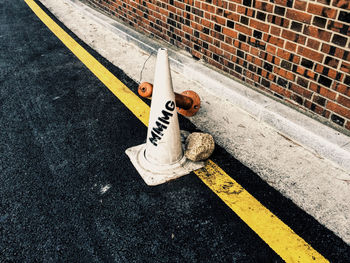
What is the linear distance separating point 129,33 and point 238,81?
89.7 inches

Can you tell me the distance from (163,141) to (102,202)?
63 cm

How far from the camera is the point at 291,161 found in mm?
2406

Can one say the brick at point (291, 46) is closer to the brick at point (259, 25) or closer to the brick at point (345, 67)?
the brick at point (259, 25)

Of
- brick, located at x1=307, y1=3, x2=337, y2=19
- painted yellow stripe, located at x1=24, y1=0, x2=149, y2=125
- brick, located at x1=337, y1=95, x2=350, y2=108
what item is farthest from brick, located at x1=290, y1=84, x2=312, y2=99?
painted yellow stripe, located at x1=24, y1=0, x2=149, y2=125

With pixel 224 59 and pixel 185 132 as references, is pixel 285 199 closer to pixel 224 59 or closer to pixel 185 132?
pixel 185 132

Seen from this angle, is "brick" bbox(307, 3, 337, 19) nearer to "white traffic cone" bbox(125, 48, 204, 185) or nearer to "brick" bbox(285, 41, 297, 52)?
"brick" bbox(285, 41, 297, 52)

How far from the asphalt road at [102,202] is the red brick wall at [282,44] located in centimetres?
89

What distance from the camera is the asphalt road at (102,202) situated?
1826mm

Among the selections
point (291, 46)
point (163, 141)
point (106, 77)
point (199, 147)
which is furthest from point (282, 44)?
point (106, 77)

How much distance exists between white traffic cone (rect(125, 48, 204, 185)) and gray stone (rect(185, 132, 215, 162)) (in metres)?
0.06

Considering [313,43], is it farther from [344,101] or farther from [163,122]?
[163,122]

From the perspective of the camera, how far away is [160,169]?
241cm

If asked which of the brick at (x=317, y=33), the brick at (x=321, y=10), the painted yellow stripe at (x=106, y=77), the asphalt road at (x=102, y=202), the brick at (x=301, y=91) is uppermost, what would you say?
the brick at (x=321, y=10)

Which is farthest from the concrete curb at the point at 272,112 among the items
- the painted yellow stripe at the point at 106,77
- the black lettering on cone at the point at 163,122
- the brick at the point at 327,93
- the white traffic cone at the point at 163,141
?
the black lettering on cone at the point at 163,122
